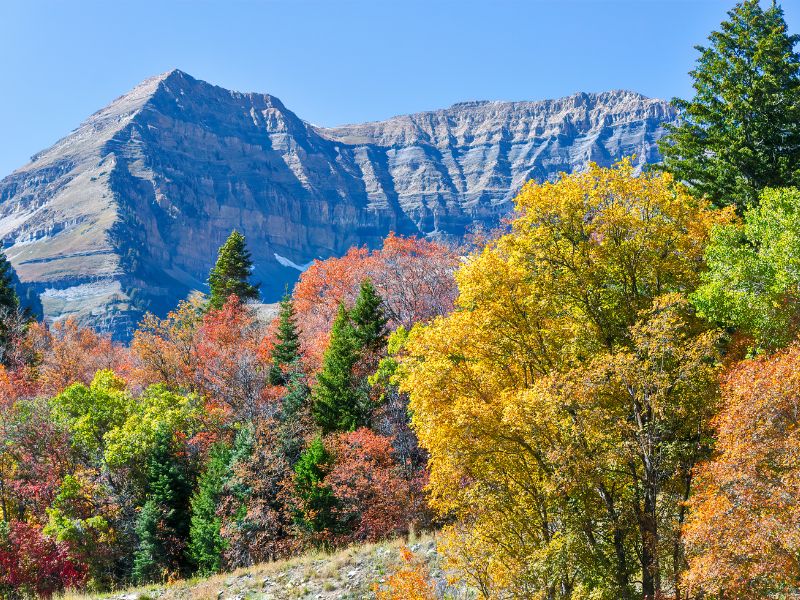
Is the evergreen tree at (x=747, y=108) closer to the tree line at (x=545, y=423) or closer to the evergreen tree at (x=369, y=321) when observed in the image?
the tree line at (x=545, y=423)

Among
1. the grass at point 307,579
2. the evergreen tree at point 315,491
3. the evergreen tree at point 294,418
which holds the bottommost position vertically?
the grass at point 307,579

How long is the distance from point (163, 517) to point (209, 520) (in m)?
3.15

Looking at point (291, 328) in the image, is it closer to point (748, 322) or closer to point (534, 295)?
point (534, 295)

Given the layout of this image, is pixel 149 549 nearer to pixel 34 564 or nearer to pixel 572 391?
pixel 34 564

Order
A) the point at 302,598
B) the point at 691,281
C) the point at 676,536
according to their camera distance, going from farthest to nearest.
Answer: the point at 302,598 → the point at 691,281 → the point at 676,536

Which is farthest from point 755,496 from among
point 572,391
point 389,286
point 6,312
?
point 6,312

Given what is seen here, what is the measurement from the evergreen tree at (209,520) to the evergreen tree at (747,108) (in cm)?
2825

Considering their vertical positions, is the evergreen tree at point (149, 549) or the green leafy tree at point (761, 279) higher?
the green leafy tree at point (761, 279)

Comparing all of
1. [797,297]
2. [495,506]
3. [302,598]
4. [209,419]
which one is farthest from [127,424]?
[797,297]

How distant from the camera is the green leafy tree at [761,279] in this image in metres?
17.5

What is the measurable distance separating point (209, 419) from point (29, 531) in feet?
37.9

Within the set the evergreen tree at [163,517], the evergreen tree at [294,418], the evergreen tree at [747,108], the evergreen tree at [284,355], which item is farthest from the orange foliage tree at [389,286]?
the evergreen tree at [747,108]

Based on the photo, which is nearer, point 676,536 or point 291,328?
point 676,536

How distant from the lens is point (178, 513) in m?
35.3
